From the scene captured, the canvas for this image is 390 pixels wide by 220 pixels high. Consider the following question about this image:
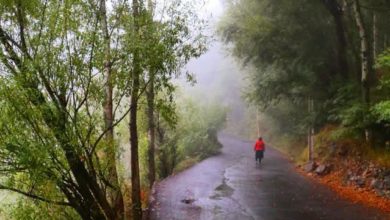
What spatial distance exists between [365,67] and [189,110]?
13607mm

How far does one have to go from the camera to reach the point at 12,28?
25.6ft

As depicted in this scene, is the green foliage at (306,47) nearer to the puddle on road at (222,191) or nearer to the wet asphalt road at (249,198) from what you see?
the wet asphalt road at (249,198)

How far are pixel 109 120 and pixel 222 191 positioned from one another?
848 centimetres

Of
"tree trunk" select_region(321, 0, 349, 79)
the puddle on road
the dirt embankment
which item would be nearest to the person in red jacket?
the dirt embankment

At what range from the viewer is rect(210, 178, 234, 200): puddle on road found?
16438 millimetres

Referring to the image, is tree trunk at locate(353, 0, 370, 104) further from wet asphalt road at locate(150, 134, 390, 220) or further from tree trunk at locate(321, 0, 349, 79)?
wet asphalt road at locate(150, 134, 390, 220)

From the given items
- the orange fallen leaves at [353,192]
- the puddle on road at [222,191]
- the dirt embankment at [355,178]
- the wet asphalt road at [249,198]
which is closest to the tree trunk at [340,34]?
the dirt embankment at [355,178]

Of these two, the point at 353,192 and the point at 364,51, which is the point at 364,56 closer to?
the point at 364,51

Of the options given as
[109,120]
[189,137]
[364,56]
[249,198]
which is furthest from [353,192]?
[189,137]

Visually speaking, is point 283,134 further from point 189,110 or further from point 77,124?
point 77,124

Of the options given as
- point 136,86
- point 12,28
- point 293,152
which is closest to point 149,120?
point 136,86

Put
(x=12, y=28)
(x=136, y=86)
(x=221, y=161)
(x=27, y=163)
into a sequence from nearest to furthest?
(x=27, y=163), (x=12, y=28), (x=136, y=86), (x=221, y=161)

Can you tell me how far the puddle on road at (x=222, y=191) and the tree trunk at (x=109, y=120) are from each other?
6.11 m

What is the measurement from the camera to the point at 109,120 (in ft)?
33.7
